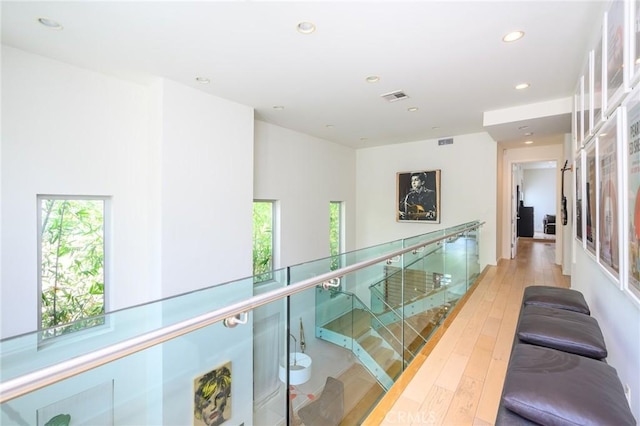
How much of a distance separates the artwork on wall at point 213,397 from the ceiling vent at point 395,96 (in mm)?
3608

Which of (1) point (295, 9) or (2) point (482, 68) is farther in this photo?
(2) point (482, 68)

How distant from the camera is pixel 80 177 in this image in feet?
10.4

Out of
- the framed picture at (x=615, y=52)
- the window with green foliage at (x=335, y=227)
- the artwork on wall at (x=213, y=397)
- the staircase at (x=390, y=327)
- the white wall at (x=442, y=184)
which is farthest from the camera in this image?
the window with green foliage at (x=335, y=227)

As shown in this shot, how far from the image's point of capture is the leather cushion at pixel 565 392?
107 cm

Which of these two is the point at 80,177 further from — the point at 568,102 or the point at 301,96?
the point at 568,102

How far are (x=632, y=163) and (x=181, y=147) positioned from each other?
150 inches

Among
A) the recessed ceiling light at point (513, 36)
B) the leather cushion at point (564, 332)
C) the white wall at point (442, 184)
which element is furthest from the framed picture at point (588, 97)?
the white wall at point (442, 184)

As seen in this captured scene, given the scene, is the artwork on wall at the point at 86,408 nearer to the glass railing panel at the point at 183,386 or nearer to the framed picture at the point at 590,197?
the glass railing panel at the point at 183,386

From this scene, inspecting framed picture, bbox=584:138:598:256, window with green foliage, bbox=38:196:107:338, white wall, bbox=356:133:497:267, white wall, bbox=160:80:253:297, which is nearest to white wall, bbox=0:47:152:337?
window with green foliage, bbox=38:196:107:338

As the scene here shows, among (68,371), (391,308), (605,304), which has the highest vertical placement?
(68,371)

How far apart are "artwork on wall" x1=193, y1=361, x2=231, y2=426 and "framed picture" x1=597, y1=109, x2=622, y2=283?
2.99 metres

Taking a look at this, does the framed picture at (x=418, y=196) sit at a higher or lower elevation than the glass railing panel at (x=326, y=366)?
higher

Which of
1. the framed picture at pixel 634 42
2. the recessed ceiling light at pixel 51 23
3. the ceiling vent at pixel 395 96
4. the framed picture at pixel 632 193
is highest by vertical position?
the ceiling vent at pixel 395 96

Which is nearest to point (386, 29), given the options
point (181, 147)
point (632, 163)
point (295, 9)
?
point (295, 9)
